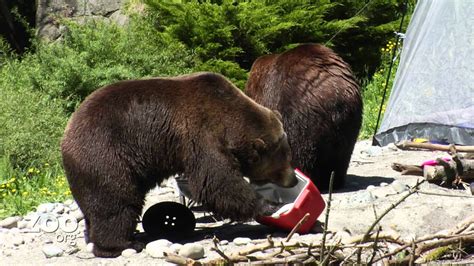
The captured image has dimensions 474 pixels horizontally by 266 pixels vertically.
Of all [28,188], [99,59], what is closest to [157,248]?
[28,188]

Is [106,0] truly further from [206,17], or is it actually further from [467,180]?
[467,180]

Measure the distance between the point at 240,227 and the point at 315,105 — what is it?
55.6 inches

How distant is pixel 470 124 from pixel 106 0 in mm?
7421

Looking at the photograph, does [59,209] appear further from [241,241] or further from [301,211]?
[301,211]

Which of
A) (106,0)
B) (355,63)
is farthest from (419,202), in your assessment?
(106,0)

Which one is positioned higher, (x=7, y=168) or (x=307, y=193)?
(x=307, y=193)

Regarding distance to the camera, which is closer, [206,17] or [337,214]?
[337,214]

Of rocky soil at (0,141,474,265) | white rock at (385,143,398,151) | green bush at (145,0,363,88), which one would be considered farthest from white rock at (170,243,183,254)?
green bush at (145,0,363,88)

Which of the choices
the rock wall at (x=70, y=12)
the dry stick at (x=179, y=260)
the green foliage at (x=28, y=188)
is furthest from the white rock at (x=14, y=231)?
the rock wall at (x=70, y=12)

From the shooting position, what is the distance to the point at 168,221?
6.99 metres

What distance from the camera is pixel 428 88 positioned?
10.5m

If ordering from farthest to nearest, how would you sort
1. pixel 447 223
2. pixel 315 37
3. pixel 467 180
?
pixel 315 37
pixel 467 180
pixel 447 223

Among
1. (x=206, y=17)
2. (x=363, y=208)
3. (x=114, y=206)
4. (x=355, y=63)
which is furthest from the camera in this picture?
(x=355, y=63)

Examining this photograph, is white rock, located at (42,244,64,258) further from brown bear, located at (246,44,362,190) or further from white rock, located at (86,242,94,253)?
brown bear, located at (246,44,362,190)
